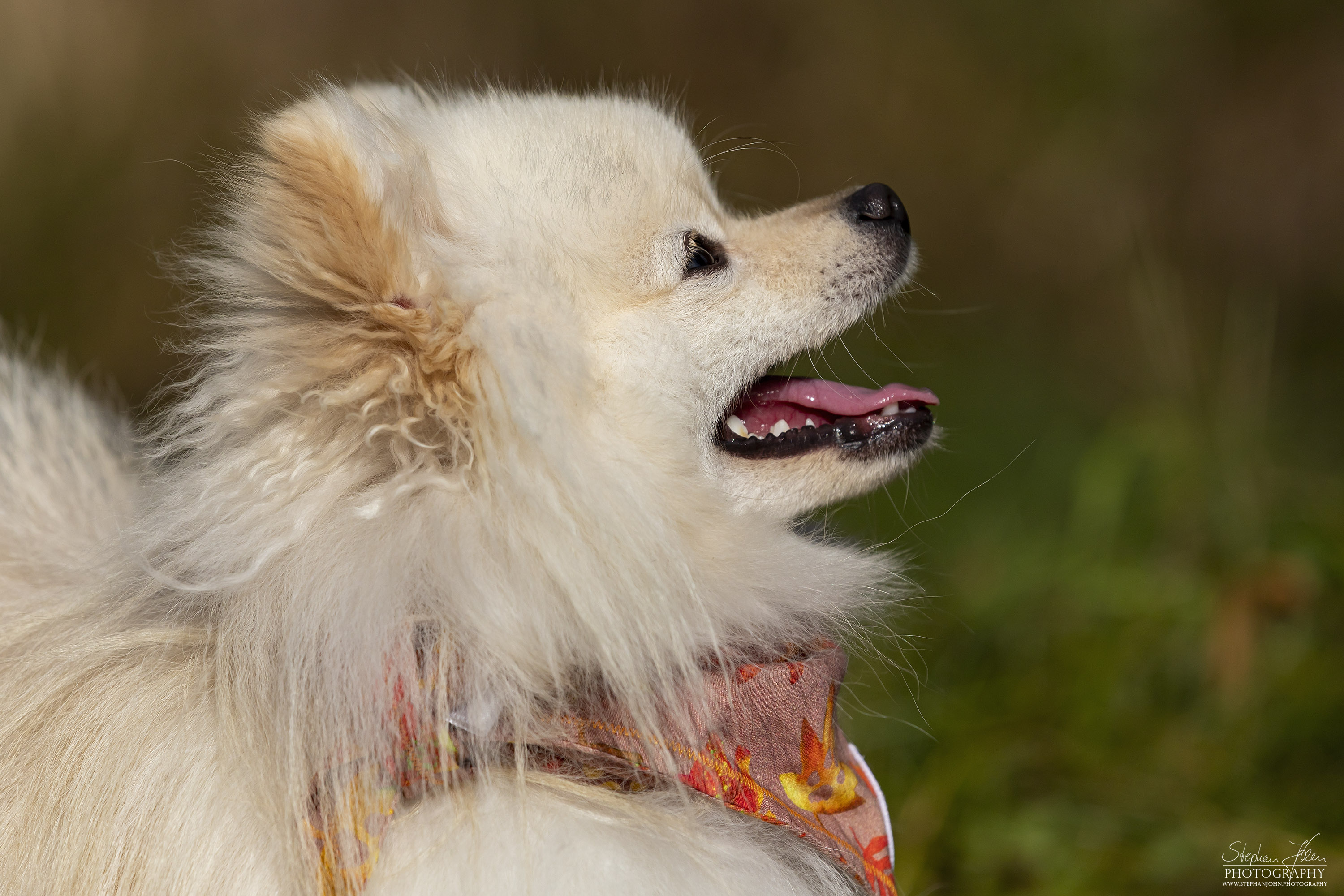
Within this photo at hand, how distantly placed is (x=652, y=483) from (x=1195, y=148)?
7.07 metres

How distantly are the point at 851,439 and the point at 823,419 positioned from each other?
0.50 feet

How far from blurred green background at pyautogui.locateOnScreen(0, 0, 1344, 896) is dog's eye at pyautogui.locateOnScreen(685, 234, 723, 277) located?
41cm

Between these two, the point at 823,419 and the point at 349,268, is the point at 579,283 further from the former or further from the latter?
the point at 823,419

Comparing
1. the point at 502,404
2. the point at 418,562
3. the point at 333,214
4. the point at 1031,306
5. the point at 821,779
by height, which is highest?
the point at 333,214

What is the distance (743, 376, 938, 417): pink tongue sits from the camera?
209 centimetres

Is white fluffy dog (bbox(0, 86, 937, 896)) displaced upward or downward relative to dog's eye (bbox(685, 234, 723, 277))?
downward

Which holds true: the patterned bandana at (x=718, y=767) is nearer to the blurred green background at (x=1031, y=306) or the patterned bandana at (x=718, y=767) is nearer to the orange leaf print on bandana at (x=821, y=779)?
the orange leaf print on bandana at (x=821, y=779)

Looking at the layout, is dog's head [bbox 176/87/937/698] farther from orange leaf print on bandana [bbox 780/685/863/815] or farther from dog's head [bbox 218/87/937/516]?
orange leaf print on bandana [bbox 780/685/863/815]

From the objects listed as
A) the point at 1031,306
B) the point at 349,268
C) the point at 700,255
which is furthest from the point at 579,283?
the point at 1031,306

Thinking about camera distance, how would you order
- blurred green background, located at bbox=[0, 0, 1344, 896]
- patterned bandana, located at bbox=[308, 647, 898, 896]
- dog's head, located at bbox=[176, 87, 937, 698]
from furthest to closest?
blurred green background, located at bbox=[0, 0, 1344, 896] < dog's head, located at bbox=[176, 87, 937, 698] < patterned bandana, located at bbox=[308, 647, 898, 896]

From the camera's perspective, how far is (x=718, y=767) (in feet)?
5.18

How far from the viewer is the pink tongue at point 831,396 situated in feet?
6.84

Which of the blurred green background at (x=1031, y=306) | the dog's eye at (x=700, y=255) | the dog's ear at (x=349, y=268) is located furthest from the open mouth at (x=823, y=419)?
the dog's ear at (x=349, y=268)

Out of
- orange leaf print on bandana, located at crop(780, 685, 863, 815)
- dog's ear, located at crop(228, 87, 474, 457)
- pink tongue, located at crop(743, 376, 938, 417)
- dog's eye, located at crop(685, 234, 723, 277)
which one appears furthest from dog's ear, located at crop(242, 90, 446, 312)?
orange leaf print on bandana, located at crop(780, 685, 863, 815)
